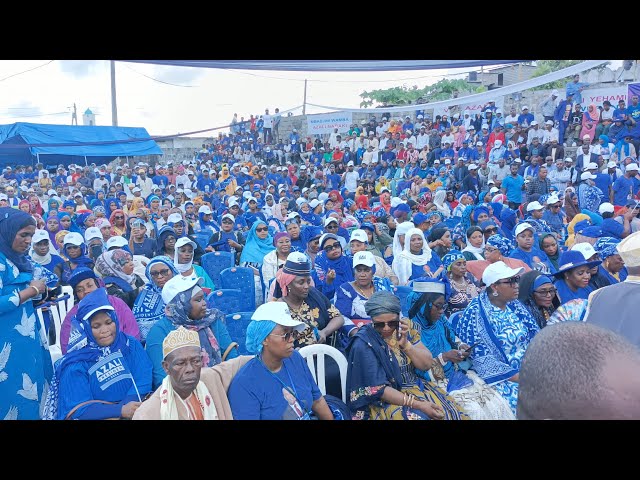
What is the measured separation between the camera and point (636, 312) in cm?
231

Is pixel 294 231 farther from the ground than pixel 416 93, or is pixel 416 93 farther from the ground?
pixel 416 93

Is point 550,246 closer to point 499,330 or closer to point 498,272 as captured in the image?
point 498,272

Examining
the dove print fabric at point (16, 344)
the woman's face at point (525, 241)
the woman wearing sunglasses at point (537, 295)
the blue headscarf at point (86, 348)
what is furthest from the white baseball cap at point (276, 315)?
the woman's face at point (525, 241)

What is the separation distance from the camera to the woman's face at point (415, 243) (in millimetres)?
5626

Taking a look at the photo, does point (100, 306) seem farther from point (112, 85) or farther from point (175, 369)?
Answer: point (112, 85)

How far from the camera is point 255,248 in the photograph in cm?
684

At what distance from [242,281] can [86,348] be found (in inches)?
103

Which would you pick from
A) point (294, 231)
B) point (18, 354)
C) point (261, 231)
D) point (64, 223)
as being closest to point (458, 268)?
point (294, 231)

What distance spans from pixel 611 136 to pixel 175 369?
1251 centimetres

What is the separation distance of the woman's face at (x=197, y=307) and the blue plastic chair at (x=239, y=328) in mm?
916

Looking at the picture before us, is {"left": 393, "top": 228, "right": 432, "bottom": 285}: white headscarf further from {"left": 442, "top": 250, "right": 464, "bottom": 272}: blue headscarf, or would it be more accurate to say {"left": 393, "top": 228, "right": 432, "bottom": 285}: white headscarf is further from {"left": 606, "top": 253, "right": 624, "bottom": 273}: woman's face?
{"left": 606, "top": 253, "right": 624, "bottom": 273}: woman's face

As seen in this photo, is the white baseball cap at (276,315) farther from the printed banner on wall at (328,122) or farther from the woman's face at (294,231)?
the printed banner on wall at (328,122)

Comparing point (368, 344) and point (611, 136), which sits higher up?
point (611, 136)

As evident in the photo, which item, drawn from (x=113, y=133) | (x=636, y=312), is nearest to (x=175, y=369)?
(x=636, y=312)
